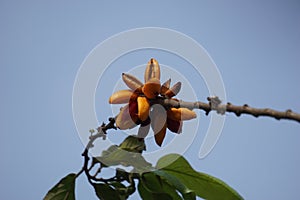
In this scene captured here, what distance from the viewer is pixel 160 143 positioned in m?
0.47

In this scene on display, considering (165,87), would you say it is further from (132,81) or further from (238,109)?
(238,109)

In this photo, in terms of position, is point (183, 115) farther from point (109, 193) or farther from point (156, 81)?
point (109, 193)

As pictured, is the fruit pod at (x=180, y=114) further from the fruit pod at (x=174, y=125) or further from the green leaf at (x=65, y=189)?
the green leaf at (x=65, y=189)

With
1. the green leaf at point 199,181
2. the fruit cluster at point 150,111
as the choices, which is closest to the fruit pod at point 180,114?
the fruit cluster at point 150,111

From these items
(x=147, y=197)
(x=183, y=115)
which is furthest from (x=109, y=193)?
(x=183, y=115)

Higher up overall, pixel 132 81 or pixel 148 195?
pixel 132 81

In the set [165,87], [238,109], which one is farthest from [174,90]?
[238,109]

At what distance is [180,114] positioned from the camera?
457 mm

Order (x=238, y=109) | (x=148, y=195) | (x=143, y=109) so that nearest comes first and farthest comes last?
(x=238, y=109), (x=143, y=109), (x=148, y=195)

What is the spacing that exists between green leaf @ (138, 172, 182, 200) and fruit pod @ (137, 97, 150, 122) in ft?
0.41

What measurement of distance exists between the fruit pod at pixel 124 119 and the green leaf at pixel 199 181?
0.10 metres

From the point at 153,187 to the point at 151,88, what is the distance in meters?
0.16

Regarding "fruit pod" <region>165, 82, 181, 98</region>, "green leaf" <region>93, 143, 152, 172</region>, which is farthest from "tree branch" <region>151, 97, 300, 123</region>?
"green leaf" <region>93, 143, 152, 172</region>

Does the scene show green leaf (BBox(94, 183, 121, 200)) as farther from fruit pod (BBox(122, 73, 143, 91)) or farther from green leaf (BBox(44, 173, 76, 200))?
fruit pod (BBox(122, 73, 143, 91))
